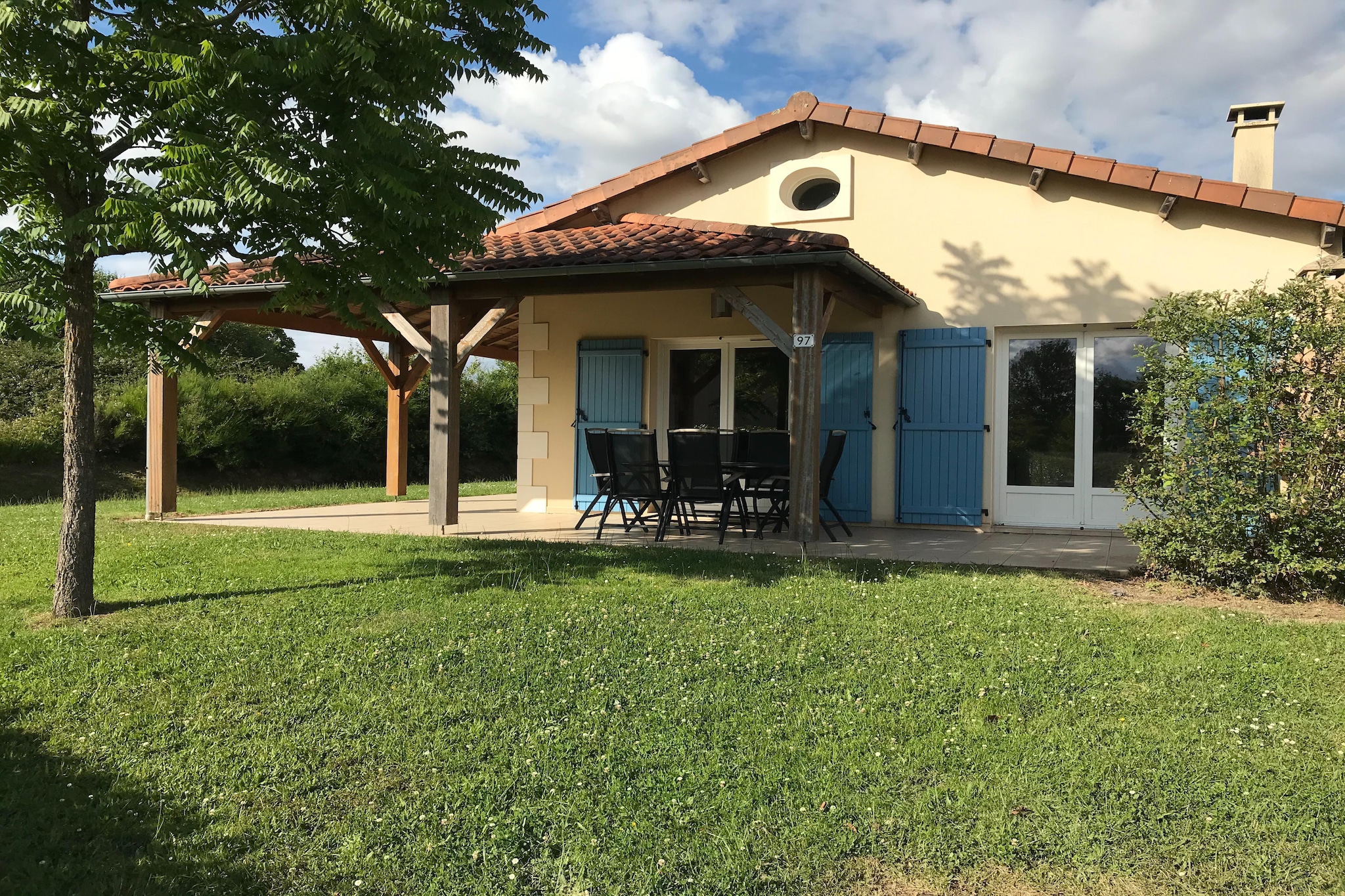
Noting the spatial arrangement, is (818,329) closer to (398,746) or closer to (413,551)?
(413,551)

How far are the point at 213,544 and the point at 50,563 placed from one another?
107 centimetres

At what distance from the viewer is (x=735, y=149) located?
9789mm

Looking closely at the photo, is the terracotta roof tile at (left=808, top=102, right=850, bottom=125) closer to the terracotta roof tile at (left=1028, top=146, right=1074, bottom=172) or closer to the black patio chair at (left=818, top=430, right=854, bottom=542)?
the terracotta roof tile at (left=1028, top=146, right=1074, bottom=172)

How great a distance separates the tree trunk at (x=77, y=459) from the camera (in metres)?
4.66

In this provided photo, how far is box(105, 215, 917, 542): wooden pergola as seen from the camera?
22.7 ft

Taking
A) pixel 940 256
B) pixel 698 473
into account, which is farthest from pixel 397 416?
pixel 940 256

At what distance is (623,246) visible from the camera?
25.5 ft

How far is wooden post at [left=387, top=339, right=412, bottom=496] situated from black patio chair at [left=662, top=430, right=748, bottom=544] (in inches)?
235

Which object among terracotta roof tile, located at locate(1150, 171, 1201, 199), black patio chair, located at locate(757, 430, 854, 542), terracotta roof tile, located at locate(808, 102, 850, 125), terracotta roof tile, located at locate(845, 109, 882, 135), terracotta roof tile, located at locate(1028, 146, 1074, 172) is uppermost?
terracotta roof tile, located at locate(808, 102, 850, 125)

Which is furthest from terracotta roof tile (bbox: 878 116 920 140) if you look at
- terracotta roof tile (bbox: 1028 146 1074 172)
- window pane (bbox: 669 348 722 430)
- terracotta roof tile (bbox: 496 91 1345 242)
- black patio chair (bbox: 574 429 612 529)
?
black patio chair (bbox: 574 429 612 529)

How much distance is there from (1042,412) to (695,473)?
3784mm

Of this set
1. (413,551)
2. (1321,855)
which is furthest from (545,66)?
(1321,855)

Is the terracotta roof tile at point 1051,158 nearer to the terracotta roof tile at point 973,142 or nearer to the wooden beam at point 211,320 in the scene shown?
the terracotta roof tile at point 973,142

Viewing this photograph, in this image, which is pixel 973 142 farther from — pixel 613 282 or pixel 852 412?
pixel 613 282
